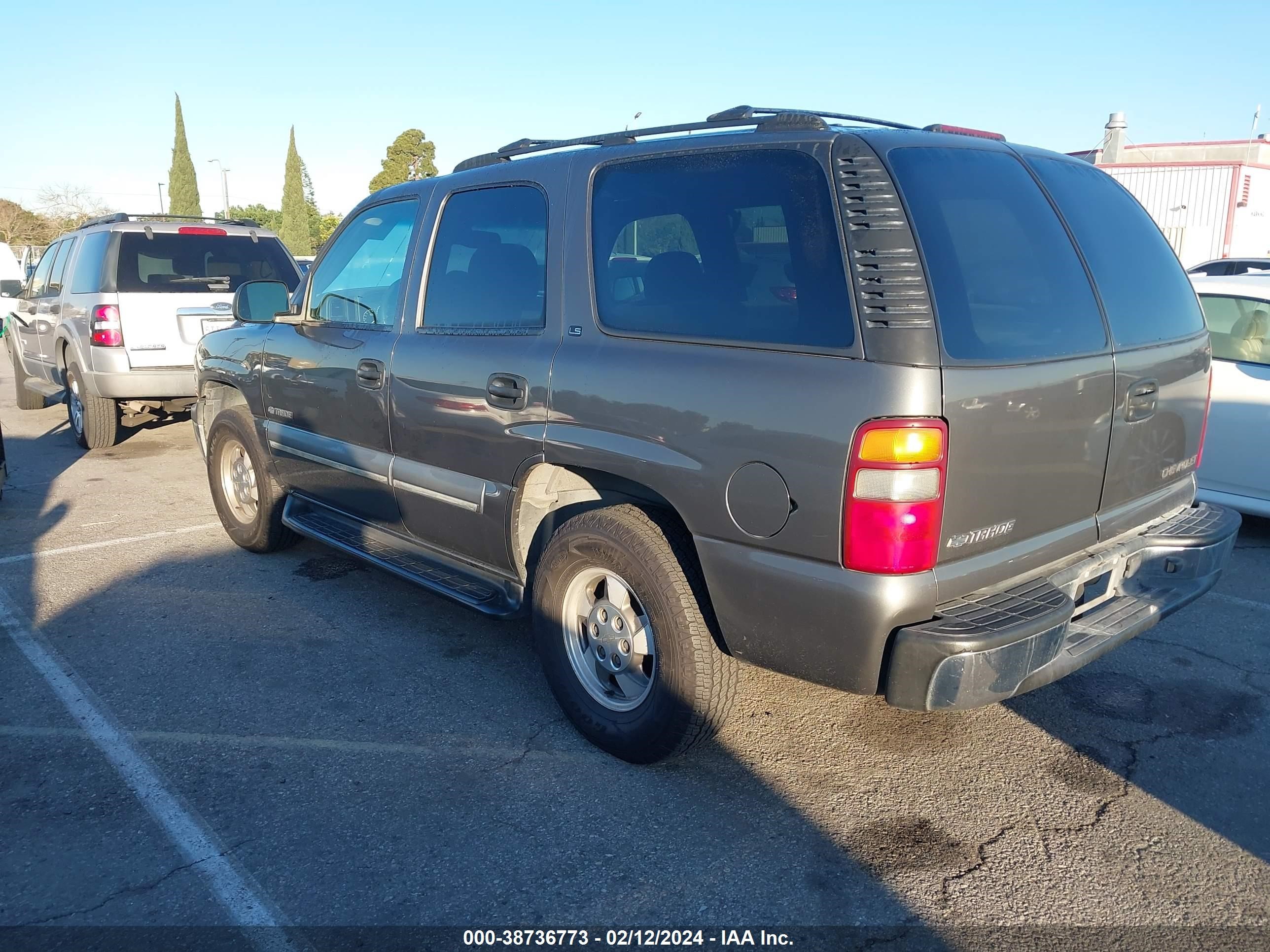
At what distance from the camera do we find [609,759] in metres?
3.34

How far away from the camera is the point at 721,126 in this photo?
10.2ft

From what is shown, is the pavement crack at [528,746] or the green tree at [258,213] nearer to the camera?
the pavement crack at [528,746]

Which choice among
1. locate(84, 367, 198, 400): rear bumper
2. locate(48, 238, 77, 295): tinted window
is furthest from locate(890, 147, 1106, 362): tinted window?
locate(48, 238, 77, 295): tinted window

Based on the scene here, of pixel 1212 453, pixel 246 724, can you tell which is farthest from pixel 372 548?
pixel 1212 453

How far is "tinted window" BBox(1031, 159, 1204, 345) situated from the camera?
3096mm

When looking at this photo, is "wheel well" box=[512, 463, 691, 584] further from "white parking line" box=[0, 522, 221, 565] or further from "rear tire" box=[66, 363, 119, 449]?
"rear tire" box=[66, 363, 119, 449]

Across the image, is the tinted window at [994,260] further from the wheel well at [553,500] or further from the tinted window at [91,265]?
the tinted window at [91,265]

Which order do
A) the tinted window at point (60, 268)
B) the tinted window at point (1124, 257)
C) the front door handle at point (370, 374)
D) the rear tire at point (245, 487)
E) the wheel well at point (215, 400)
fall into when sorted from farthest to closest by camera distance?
the tinted window at point (60, 268) < the wheel well at point (215, 400) < the rear tire at point (245, 487) < the front door handle at point (370, 374) < the tinted window at point (1124, 257)

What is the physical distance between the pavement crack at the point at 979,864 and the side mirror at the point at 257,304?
404 centimetres

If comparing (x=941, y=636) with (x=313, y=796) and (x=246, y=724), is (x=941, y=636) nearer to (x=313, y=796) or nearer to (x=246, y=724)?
(x=313, y=796)

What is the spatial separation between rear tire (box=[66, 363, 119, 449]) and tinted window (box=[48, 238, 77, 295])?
0.89m

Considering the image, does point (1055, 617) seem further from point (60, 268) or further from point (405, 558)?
point (60, 268)

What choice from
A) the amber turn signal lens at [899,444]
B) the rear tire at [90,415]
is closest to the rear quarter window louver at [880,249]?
the amber turn signal lens at [899,444]

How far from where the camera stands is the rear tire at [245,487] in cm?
521
